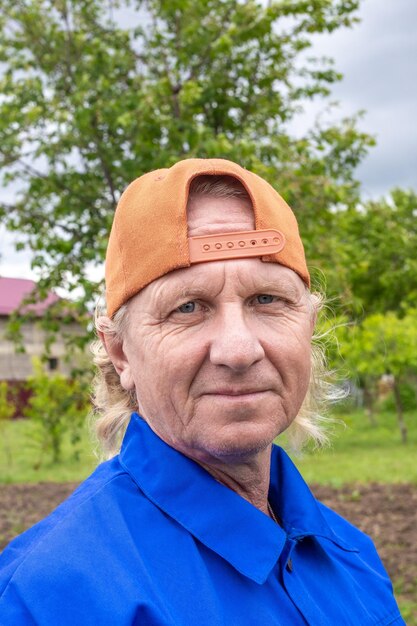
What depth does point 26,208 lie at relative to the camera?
8039mm

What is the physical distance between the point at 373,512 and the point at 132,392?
6.92m

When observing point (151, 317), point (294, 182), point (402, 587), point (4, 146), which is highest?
point (4, 146)

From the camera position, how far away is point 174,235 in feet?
4.72

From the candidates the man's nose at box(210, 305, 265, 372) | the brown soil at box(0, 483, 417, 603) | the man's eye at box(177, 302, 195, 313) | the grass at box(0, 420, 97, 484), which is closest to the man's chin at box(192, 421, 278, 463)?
the man's nose at box(210, 305, 265, 372)

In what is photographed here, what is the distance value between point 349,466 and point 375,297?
10028 millimetres

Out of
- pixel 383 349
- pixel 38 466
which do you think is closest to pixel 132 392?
pixel 38 466

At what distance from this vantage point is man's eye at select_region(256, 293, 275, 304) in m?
1.50

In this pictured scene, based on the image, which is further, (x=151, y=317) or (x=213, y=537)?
(x=151, y=317)

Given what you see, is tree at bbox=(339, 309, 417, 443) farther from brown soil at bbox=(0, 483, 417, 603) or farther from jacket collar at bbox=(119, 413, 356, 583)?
jacket collar at bbox=(119, 413, 356, 583)

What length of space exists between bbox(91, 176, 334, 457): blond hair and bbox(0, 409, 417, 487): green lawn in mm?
6178

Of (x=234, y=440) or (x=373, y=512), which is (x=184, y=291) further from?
(x=373, y=512)

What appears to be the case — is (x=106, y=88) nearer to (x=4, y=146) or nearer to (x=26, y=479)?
(x=4, y=146)

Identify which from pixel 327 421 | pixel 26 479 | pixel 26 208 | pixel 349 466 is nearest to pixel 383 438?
pixel 349 466

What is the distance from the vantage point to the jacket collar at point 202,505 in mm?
1377
